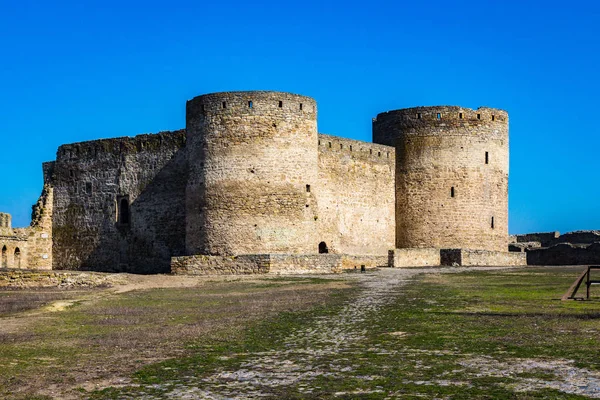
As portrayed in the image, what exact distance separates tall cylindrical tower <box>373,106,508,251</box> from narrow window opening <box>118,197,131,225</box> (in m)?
11.4

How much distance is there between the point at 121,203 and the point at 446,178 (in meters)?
13.5

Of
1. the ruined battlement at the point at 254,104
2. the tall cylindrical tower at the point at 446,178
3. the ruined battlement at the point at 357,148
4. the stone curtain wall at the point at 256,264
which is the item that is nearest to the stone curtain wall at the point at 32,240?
the stone curtain wall at the point at 256,264

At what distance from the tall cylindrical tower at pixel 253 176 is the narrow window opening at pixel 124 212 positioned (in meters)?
4.81

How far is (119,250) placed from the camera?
112 feet

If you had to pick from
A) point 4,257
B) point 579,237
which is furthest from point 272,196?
point 579,237

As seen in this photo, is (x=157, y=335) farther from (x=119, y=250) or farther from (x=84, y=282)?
(x=119, y=250)

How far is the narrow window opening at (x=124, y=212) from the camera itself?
3397 centimetres

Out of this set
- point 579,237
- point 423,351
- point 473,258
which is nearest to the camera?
point 423,351

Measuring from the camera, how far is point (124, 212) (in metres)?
34.2

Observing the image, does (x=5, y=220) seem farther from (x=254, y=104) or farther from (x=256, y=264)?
(x=256, y=264)

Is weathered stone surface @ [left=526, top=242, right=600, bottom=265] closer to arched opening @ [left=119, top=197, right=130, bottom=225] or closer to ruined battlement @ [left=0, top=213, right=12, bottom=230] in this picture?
arched opening @ [left=119, top=197, right=130, bottom=225]

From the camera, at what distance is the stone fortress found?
2927 centimetres

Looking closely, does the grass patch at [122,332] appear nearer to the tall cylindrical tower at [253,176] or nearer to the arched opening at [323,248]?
the tall cylindrical tower at [253,176]

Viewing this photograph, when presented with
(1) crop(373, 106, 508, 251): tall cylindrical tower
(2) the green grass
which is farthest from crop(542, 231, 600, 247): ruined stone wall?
(2) the green grass
